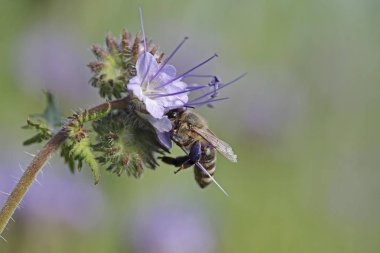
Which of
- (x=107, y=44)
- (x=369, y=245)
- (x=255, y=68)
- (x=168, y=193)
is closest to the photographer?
(x=107, y=44)

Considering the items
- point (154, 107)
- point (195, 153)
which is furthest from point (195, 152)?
point (154, 107)

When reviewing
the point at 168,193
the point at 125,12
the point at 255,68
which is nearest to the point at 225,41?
the point at 255,68

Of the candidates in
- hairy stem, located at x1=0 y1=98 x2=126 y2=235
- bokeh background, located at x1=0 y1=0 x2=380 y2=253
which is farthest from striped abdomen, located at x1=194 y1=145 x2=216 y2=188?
bokeh background, located at x1=0 y1=0 x2=380 y2=253

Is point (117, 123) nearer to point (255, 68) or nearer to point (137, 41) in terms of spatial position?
point (137, 41)

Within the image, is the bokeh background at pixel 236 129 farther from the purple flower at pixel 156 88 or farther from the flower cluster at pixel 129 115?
the purple flower at pixel 156 88

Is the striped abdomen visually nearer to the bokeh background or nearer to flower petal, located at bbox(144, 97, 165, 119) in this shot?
flower petal, located at bbox(144, 97, 165, 119)

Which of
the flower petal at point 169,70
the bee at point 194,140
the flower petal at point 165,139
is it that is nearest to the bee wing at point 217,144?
the bee at point 194,140

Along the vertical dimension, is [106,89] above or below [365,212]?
above

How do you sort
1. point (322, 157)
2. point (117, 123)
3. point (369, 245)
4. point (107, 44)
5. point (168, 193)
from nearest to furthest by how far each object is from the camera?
1. point (117, 123)
2. point (107, 44)
3. point (168, 193)
4. point (369, 245)
5. point (322, 157)
